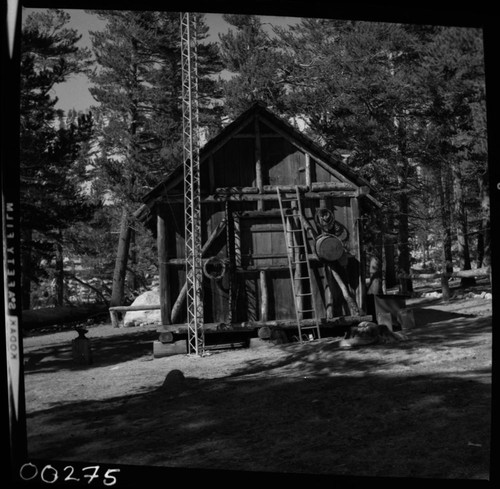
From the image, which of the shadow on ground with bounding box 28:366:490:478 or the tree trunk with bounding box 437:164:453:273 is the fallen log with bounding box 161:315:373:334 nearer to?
the tree trunk with bounding box 437:164:453:273

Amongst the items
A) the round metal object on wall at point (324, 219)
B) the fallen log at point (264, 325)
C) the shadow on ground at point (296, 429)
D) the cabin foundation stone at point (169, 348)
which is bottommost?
Answer: the cabin foundation stone at point (169, 348)

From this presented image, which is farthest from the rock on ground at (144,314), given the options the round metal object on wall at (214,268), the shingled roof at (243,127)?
the shingled roof at (243,127)

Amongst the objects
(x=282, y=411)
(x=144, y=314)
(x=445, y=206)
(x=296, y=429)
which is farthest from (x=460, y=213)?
(x=144, y=314)

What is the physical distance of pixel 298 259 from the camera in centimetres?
1271

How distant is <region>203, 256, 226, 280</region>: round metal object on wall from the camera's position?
39.9ft

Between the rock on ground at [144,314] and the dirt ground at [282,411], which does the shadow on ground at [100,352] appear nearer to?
the dirt ground at [282,411]

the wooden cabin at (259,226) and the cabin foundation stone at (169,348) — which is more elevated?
the wooden cabin at (259,226)

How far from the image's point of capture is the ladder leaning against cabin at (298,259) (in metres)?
12.5

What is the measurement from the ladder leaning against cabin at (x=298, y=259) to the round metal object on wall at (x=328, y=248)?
1.08 feet

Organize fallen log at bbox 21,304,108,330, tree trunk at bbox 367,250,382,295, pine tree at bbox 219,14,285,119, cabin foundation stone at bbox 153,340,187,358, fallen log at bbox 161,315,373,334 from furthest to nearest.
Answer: tree trunk at bbox 367,250,382,295 < fallen log at bbox 161,315,373,334 < cabin foundation stone at bbox 153,340,187,358 < fallen log at bbox 21,304,108,330 < pine tree at bbox 219,14,285,119

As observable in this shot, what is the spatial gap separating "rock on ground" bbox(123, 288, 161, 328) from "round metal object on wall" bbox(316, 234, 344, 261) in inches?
167

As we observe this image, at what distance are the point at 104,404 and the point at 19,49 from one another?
353 cm

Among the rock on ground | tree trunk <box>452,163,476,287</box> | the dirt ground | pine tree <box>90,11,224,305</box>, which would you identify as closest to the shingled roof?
pine tree <box>90,11,224,305</box>

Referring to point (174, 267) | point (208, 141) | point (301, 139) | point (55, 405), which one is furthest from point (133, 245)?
point (55, 405)
